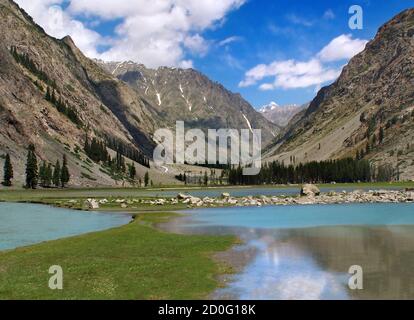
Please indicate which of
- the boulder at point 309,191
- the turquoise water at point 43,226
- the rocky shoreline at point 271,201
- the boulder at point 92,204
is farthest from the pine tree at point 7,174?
the boulder at point 309,191

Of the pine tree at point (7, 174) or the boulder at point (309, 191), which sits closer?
the boulder at point (309, 191)

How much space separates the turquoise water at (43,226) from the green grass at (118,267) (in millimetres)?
7795

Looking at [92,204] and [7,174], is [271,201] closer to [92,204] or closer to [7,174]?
[92,204]

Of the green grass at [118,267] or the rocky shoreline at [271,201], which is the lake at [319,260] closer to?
the green grass at [118,267]

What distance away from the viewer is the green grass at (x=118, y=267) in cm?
2644

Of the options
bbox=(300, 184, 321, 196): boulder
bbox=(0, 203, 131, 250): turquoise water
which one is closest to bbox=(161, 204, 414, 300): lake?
bbox=(0, 203, 131, 250): turquoise water

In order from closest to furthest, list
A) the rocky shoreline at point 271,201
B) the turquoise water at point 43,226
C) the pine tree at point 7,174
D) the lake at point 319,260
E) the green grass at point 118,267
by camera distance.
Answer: the lake at point 319,260, the green grass at point 118,267, the turquoise water at point 43,226, the rocky shoreline at point 271,201, the pine tree at point 7,174

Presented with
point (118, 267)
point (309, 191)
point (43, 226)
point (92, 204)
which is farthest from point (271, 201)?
point (118, 267)

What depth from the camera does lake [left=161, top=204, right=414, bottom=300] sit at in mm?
26000

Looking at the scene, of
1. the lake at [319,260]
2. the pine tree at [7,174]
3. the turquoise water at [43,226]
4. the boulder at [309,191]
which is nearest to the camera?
the lake at [319,260]

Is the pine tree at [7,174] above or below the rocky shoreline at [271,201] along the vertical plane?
above
